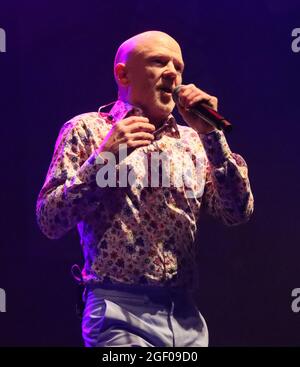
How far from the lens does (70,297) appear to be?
231 cm

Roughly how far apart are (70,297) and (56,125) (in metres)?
0.61

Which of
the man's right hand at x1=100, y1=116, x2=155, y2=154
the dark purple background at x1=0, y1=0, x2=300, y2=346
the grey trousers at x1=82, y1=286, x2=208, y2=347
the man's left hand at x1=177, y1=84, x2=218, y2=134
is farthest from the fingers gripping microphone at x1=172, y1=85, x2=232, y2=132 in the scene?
the dark purple background at x1=0, y1=0, x2=300, y2=346

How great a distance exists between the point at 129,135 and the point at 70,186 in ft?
0.61

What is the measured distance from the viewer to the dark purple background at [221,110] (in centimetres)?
228

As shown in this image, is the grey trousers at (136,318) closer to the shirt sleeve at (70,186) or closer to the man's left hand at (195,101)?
the shirt sleeve at (70,186)

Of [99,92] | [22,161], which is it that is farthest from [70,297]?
[99,92]

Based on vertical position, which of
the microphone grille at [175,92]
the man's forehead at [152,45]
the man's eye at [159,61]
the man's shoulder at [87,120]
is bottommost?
the man's shoulder at [87,120]

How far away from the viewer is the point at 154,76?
1743 mm

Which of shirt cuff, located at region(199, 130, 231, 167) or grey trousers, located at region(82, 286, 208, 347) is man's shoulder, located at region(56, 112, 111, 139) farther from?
grey trousers, located at region(82, 286, 208, 347)

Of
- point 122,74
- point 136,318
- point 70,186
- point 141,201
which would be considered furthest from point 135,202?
point 122,74


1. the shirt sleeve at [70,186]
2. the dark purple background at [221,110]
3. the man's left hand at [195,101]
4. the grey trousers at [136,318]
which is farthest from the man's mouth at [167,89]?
the dark purple background at [221,110]

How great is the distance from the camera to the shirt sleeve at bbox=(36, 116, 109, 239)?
1542mm

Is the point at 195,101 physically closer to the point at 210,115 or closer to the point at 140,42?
the point at 210,115

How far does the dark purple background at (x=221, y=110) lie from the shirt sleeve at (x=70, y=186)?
0.66 metres
